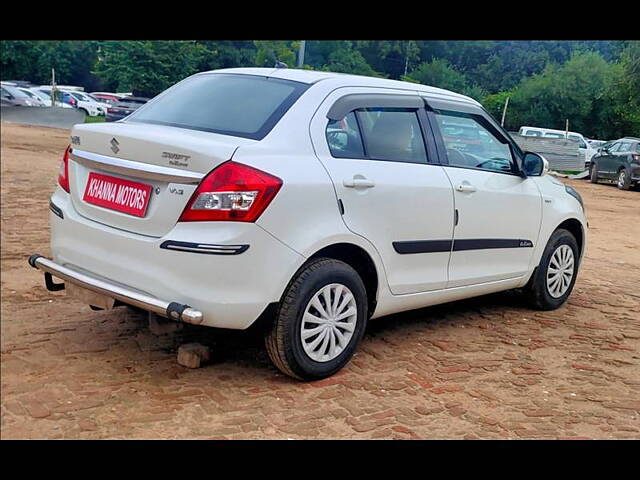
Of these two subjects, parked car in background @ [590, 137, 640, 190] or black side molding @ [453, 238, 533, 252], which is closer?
black side molding @ [453, 238, 533, 252]

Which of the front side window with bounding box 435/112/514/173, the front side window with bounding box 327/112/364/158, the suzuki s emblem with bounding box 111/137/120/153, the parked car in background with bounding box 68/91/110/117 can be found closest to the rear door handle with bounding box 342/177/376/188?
the front side window with bounding box 327/112/364/158

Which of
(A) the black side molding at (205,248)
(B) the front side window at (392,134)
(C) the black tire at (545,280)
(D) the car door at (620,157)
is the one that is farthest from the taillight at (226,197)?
(D) the car door at (620,157)

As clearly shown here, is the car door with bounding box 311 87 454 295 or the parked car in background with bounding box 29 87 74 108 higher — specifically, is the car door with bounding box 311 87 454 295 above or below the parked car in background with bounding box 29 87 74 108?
above

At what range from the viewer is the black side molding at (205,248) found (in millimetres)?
3387

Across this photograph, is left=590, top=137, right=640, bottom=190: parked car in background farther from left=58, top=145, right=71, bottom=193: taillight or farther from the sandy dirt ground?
left=58, top=145, right=71, bottom=193: taillight

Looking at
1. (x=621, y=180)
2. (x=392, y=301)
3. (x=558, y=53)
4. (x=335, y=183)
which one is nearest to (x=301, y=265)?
(x=335, y=183)

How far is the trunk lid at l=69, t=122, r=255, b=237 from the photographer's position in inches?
136

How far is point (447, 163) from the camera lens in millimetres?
4758

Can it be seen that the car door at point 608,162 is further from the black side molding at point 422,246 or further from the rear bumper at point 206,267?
the rear bumper at point 206,267

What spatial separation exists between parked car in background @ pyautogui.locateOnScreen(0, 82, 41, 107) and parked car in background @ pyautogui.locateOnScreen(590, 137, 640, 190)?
21067 millimetres

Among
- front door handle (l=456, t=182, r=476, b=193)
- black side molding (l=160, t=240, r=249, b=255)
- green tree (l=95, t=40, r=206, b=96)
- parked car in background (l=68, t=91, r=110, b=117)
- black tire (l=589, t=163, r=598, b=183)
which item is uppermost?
green tree (l=95, t=40, r=206, b=96)

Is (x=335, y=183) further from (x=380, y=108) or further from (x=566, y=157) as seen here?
(x=566, y=157)

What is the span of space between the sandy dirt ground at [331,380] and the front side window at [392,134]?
51.2 inches

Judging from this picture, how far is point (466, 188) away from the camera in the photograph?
15.7 feet
